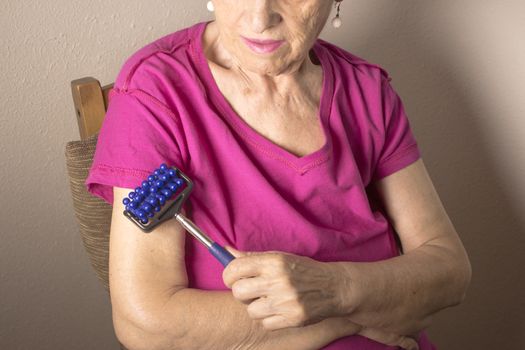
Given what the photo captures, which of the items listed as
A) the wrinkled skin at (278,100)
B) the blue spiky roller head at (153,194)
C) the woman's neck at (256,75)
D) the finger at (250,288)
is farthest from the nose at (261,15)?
the finger at (250,288)

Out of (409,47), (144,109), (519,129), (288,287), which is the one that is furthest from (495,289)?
(144,109)

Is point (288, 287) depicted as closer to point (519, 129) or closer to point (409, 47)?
point (409, 47)

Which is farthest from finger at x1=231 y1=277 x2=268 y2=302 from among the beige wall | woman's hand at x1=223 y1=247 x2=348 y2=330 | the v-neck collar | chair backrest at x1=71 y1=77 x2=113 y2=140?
the beige wall

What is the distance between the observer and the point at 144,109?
3.21 ft

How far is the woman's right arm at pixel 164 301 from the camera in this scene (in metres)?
0.94

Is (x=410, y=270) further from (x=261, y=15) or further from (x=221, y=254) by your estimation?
(x=261, y=15)

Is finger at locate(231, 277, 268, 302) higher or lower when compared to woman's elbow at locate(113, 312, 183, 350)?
higher

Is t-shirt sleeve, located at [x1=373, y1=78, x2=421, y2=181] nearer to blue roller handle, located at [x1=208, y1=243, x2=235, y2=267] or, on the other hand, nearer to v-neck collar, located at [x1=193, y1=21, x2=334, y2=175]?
v-neck collar, located at [x1=193, y1=21, x2=334, y2=175]

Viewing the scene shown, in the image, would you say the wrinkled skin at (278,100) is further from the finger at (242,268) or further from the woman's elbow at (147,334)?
the woman's elbow at (147,334)

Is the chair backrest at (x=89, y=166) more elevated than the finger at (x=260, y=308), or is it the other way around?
the chair backrest at (x=89, y=166)

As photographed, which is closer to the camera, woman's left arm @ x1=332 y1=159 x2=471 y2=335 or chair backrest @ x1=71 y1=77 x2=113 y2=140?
woman's left arm @ x1=332 y1=159 x2=471 y2=335

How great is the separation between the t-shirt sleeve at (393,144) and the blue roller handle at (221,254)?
39 centimetres

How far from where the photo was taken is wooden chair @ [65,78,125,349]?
3.71 feet

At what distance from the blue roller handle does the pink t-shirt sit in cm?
6
